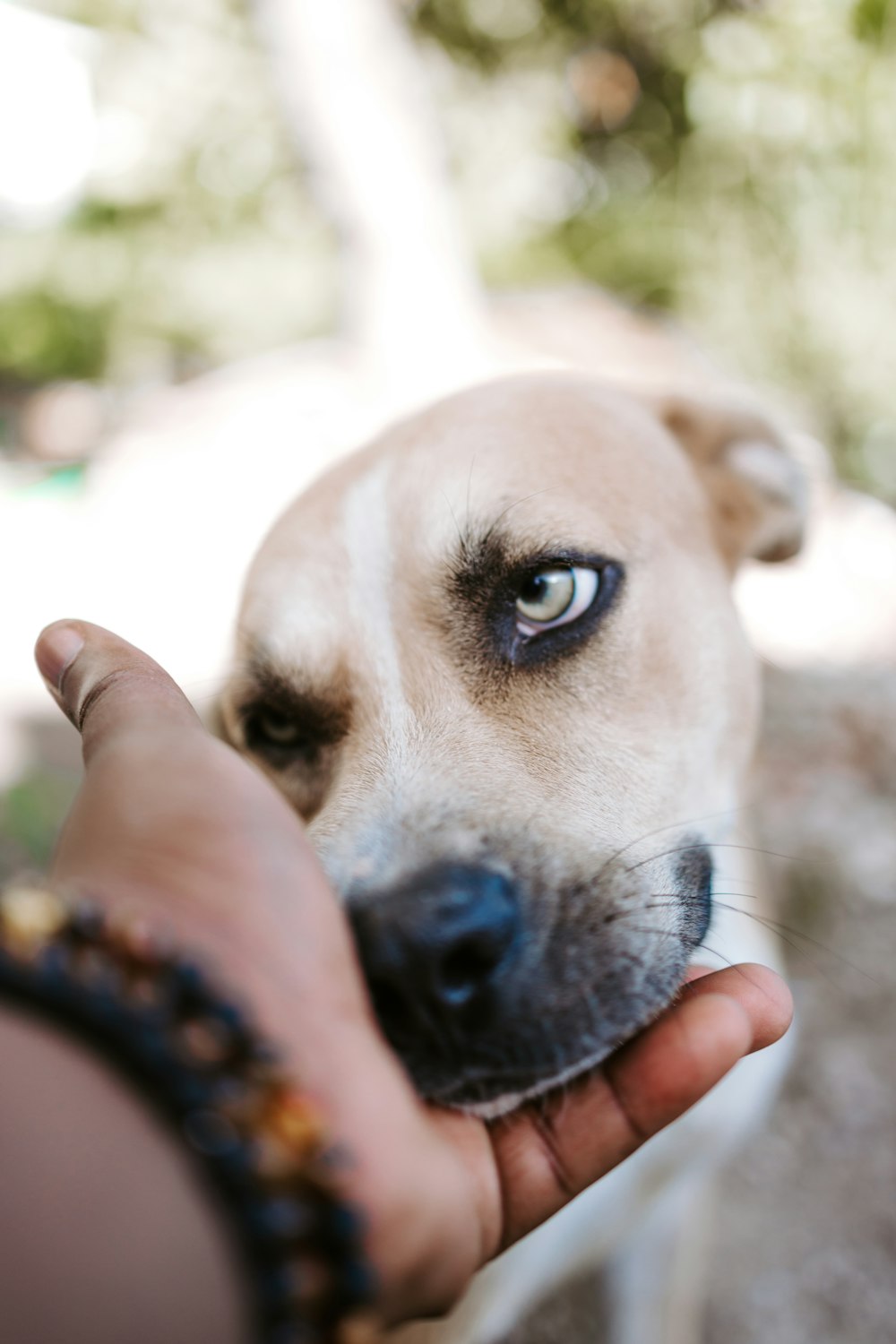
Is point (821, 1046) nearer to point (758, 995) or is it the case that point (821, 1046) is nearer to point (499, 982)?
point (758, 995)

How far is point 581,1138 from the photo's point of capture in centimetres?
134

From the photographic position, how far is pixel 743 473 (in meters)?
2.63

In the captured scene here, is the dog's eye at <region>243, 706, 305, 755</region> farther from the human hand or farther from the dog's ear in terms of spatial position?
the dog's ear

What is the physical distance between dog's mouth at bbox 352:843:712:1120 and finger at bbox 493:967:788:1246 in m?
0.05

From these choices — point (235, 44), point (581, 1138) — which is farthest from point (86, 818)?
point (235, 44)

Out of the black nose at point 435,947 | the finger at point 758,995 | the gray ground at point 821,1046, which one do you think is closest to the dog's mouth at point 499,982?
the black nose at point 435,947

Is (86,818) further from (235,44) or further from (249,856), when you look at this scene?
(235,44)

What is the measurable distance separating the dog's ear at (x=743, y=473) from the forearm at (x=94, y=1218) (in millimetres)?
2130

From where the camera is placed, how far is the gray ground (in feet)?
9.66

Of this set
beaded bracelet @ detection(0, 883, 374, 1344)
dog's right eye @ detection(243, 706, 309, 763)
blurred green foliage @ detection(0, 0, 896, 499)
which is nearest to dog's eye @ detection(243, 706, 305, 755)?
dog's right eye @ detection(243, 706, 309, 763)

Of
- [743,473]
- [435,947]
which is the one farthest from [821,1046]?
[435,947]

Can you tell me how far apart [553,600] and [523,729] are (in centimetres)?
30

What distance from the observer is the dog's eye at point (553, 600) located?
Result: 6.24 ft

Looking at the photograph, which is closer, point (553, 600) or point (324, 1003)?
point (324, 1003)
